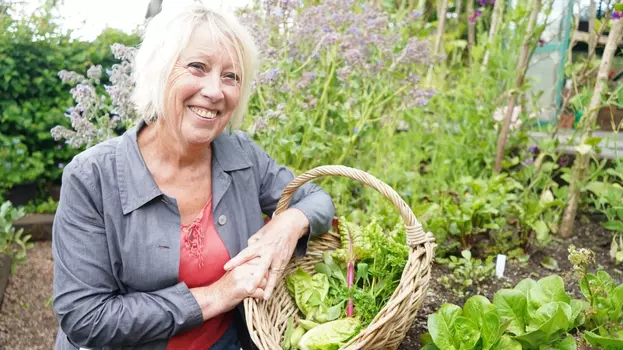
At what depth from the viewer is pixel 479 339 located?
59.2 inches

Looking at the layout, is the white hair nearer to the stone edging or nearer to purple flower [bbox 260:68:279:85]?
purple flower [bbox 260:68:279:85]

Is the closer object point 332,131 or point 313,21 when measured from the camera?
point 313,21

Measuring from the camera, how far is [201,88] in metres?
1.51

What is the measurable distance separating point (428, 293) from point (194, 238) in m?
1.02

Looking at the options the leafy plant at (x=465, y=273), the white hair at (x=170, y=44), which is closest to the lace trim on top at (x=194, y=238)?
the white hair at (x=170, y=44)

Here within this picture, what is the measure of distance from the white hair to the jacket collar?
109mm

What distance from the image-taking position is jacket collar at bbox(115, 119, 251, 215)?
60.0 inches

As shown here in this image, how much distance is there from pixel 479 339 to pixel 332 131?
1.74 m

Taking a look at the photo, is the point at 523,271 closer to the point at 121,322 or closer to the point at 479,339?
the point at 479,339

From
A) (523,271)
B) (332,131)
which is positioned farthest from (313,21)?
(523,271)

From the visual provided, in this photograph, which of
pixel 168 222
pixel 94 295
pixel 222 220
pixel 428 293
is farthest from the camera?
pixel 428 293

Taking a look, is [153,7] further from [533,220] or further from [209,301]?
[209,301]

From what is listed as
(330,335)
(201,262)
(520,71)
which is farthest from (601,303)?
(520,71)

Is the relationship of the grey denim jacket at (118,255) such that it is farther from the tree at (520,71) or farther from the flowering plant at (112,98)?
the tree at (520,71)
